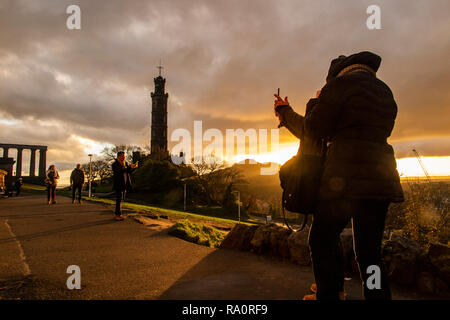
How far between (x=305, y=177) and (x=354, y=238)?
1.91 feet

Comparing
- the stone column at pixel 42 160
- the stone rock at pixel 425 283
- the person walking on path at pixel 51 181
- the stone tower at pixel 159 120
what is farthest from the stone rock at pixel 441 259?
the stone column at pixel 42 160

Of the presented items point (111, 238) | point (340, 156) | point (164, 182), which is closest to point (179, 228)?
point (111, 238)

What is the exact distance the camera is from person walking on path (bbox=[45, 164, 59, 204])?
48.0 feet

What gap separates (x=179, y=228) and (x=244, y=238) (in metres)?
1.66

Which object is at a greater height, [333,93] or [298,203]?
[333,93]

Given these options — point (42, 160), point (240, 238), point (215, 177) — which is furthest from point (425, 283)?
point (42, 160)

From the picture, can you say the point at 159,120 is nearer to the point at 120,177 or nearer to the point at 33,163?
the point at 33,163

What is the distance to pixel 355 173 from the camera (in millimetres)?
2221

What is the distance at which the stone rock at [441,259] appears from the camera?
3553 mm

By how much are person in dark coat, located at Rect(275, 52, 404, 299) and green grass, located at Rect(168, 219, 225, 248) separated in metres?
4.09

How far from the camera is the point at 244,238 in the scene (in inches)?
226

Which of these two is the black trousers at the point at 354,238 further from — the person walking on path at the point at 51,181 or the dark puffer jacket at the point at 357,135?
the person walking on path at the point at 51,181

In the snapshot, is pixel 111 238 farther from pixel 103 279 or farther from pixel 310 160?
pixel 310 160

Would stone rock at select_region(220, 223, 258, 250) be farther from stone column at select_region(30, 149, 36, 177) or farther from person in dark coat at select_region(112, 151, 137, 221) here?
stone column at select_region(30, 149, 36, 177)
